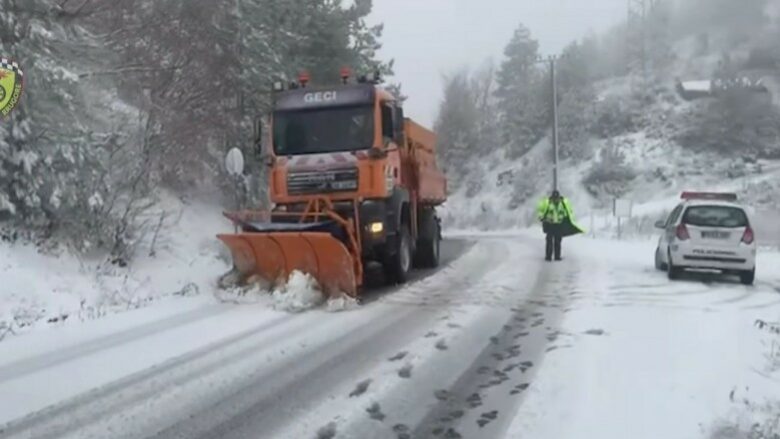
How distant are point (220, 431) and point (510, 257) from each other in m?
14.4

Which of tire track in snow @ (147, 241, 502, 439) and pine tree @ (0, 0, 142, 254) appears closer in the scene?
tire track in snow @ (147, 241, 502, 439)

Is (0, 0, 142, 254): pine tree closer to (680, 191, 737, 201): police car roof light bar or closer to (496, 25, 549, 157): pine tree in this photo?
(680, 191, 737, 201): police car roof light bar

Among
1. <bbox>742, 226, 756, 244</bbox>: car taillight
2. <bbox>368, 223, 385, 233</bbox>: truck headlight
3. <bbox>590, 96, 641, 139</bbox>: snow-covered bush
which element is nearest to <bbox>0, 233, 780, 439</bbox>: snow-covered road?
<bbox>368, 223, 385, 233</bbox>: truck headlight

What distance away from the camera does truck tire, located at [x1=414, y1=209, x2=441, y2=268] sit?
54.1 feet

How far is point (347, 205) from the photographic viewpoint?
1193 cm

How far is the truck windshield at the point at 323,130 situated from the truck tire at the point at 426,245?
440 centimetres

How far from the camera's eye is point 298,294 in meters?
10.5

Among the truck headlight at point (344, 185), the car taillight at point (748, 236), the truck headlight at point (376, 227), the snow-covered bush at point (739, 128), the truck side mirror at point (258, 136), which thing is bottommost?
the car taillight at point (748, 236)

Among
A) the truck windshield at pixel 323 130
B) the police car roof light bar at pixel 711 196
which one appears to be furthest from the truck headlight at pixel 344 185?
the police car roof light bar at pixel 711 196

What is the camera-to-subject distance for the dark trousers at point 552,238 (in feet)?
58.9

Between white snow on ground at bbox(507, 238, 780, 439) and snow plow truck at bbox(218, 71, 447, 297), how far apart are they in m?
3.22

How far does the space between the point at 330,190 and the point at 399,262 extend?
6.45 ft

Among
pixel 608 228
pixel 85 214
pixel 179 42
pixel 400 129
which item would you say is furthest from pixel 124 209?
pixel 608 228

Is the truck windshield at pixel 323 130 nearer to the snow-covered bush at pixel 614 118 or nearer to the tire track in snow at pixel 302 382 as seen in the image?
the tire track in snow at pixel 302 382
